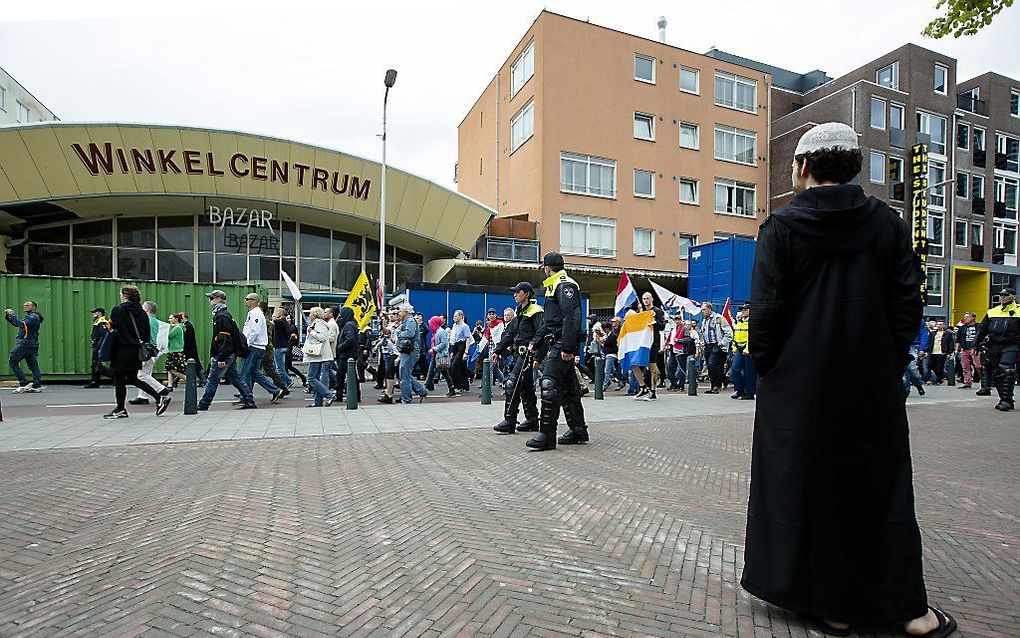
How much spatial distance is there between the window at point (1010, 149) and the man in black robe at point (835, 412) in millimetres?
48234

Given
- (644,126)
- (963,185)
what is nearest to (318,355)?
(644,126)

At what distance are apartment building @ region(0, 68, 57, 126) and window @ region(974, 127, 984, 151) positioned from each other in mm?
64635

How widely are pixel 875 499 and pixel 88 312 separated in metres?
17.3

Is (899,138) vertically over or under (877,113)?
under

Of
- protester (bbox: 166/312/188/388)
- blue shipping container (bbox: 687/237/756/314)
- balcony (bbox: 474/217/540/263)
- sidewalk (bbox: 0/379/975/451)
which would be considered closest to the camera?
sidewalk (bbox: 0/379/975/451)

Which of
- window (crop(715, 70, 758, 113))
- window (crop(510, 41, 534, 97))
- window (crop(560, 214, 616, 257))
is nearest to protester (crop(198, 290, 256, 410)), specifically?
window (crop(560, 214, 616, 257))

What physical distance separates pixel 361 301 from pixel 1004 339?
12002 mm

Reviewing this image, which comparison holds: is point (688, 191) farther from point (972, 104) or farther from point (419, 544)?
point (419, 544)

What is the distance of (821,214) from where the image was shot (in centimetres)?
254

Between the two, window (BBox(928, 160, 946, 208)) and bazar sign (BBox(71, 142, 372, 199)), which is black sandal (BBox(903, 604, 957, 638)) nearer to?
bazar sign (BBox(71, 142, 372, 199))

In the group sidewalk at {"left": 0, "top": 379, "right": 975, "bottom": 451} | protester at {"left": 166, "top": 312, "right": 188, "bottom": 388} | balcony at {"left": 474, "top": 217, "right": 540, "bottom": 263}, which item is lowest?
sidewalk at {"left": 0, "top": 379, "right": 975, "bottom": 451}

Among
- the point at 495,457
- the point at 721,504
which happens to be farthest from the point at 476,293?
the point at 721,504

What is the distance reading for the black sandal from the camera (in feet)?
8.11

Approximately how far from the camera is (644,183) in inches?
1160
